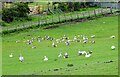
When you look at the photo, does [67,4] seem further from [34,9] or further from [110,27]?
[110,27]

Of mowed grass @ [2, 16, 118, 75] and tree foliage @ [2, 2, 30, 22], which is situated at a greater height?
mowed grass @ [2, 16, 118, 75]

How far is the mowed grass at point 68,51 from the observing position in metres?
23.6

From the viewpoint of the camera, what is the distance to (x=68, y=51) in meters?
32.7

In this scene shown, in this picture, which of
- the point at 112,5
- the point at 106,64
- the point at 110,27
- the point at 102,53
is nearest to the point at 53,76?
the point at 106,64

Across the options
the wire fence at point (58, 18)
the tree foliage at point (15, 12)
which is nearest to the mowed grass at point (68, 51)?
the wire fence at point (58, 18)

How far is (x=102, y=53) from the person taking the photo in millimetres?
29672

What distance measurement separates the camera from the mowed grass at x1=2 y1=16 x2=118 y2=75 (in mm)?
23625

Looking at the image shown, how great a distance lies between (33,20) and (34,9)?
7.14 m

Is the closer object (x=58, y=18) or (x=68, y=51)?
(x=68, y=51)

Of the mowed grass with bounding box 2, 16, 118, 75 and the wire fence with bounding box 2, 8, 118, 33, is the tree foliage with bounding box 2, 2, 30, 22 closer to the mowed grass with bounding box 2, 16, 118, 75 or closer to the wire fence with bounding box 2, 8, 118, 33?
the wire fence with bounding box 2, 8, 118, 33

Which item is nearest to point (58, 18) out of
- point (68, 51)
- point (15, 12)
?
point (15, 12)

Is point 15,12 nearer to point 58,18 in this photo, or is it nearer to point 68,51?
point 58,18

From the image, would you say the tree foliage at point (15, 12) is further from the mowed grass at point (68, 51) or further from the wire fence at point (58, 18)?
the mowed grass at point (68, 51)

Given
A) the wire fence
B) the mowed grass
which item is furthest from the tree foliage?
the mowed grass
